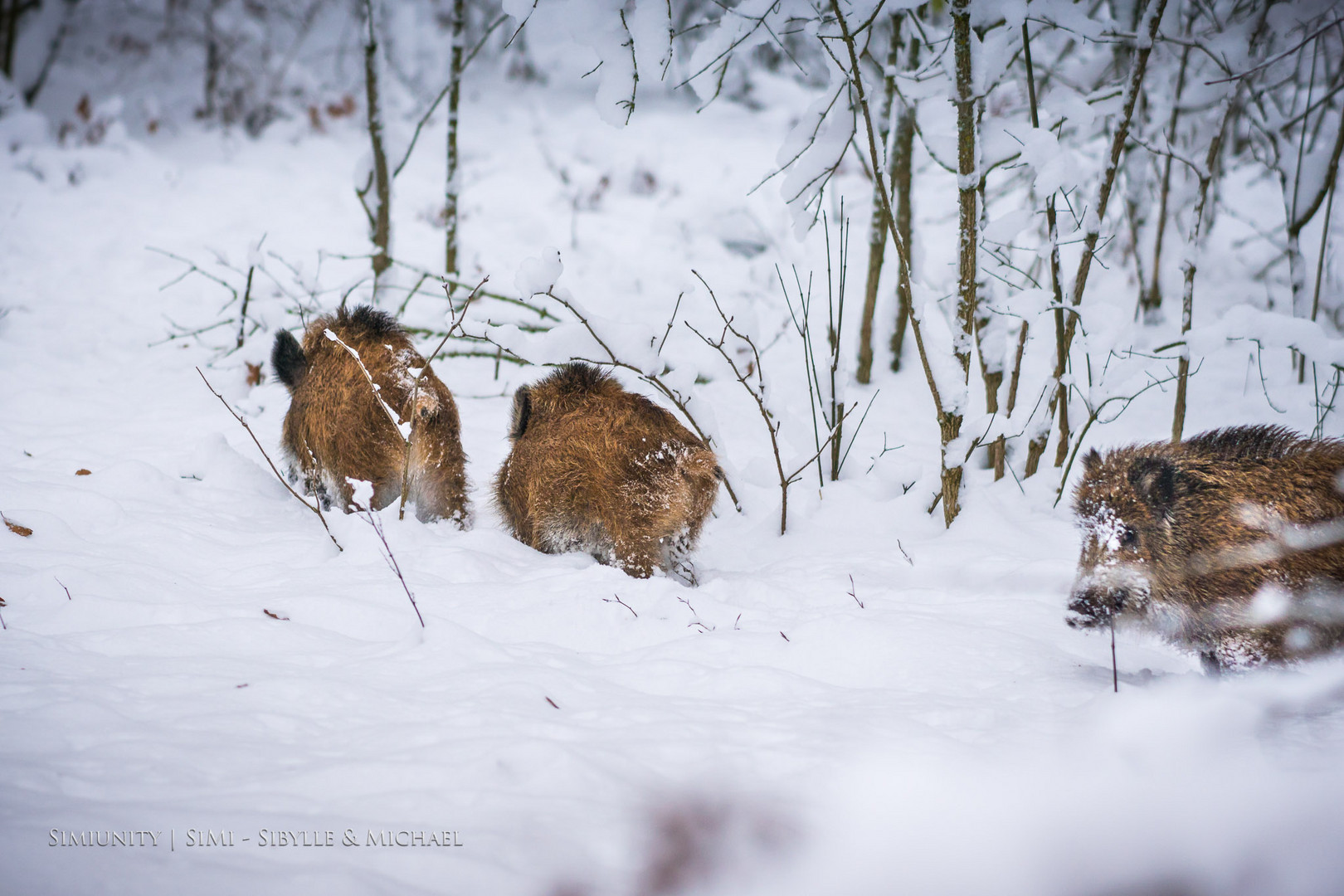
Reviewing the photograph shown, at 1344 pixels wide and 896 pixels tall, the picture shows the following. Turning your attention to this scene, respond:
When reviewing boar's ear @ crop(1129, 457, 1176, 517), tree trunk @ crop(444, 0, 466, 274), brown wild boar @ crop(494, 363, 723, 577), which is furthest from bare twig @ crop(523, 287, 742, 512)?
tree trunk @ crop(444, 0, 466, 274)

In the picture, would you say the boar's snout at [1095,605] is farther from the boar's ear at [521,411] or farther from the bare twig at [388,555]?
the boar's ear at [521,411]

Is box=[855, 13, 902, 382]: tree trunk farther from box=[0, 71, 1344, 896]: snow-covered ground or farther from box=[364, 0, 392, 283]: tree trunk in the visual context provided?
box=[364, 0, 392, 283]: tree trunk

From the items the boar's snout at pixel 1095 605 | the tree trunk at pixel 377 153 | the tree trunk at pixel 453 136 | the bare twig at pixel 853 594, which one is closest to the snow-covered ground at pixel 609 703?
the bare twig at pixel 853 594

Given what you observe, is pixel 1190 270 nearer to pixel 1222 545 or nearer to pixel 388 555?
pixel 1222 545

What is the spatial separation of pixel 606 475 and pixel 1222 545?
204 centimetres

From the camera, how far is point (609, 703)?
6.11 ft

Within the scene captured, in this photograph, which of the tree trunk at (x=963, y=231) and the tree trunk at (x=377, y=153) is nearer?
the tree trunk at (x=963, y=231)

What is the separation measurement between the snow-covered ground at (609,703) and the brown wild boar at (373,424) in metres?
0.25

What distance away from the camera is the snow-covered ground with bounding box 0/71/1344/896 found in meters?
1.32

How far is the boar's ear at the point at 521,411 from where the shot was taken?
306cm

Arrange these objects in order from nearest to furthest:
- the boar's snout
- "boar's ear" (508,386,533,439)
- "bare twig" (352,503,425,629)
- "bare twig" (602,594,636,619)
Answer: "bare twig" (352,503,425,629) < the boar's snout < "bare twig" (602,594,636,619) < "boar's ear" (508,386,533,439)

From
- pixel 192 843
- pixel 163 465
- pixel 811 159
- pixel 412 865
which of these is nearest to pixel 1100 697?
pixel 412 865

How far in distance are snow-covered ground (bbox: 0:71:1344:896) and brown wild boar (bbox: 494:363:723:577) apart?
0.15 m

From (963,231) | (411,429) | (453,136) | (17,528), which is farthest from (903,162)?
(17,528)
